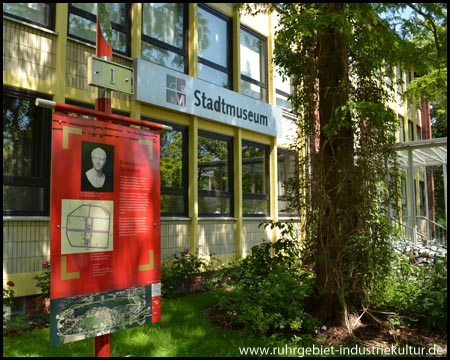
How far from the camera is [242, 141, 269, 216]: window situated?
12.2 metres

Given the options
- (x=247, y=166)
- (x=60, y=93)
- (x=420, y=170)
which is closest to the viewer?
(x=60, y=93)

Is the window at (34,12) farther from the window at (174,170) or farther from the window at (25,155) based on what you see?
the window at (174,170)

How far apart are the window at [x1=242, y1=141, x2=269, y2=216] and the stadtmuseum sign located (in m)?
0.55

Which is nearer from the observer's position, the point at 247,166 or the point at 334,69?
the point at 334,69

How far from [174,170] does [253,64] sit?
4552 millimetres

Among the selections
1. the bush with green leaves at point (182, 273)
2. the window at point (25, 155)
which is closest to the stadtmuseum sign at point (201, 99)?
the window at point (25, 155)

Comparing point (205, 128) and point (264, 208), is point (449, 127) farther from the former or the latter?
point (264, 208)

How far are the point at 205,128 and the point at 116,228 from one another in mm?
7302

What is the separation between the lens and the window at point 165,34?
9.95 metres

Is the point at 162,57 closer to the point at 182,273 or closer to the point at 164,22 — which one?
the point at 164,22

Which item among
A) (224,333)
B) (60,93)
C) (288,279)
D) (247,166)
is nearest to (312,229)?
(288,279)

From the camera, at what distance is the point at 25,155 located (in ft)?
24.5

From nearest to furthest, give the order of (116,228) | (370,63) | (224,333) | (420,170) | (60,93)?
(116,228), (224,333), (370,63), (60,93), (420,170)

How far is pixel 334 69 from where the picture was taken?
6.90 m
